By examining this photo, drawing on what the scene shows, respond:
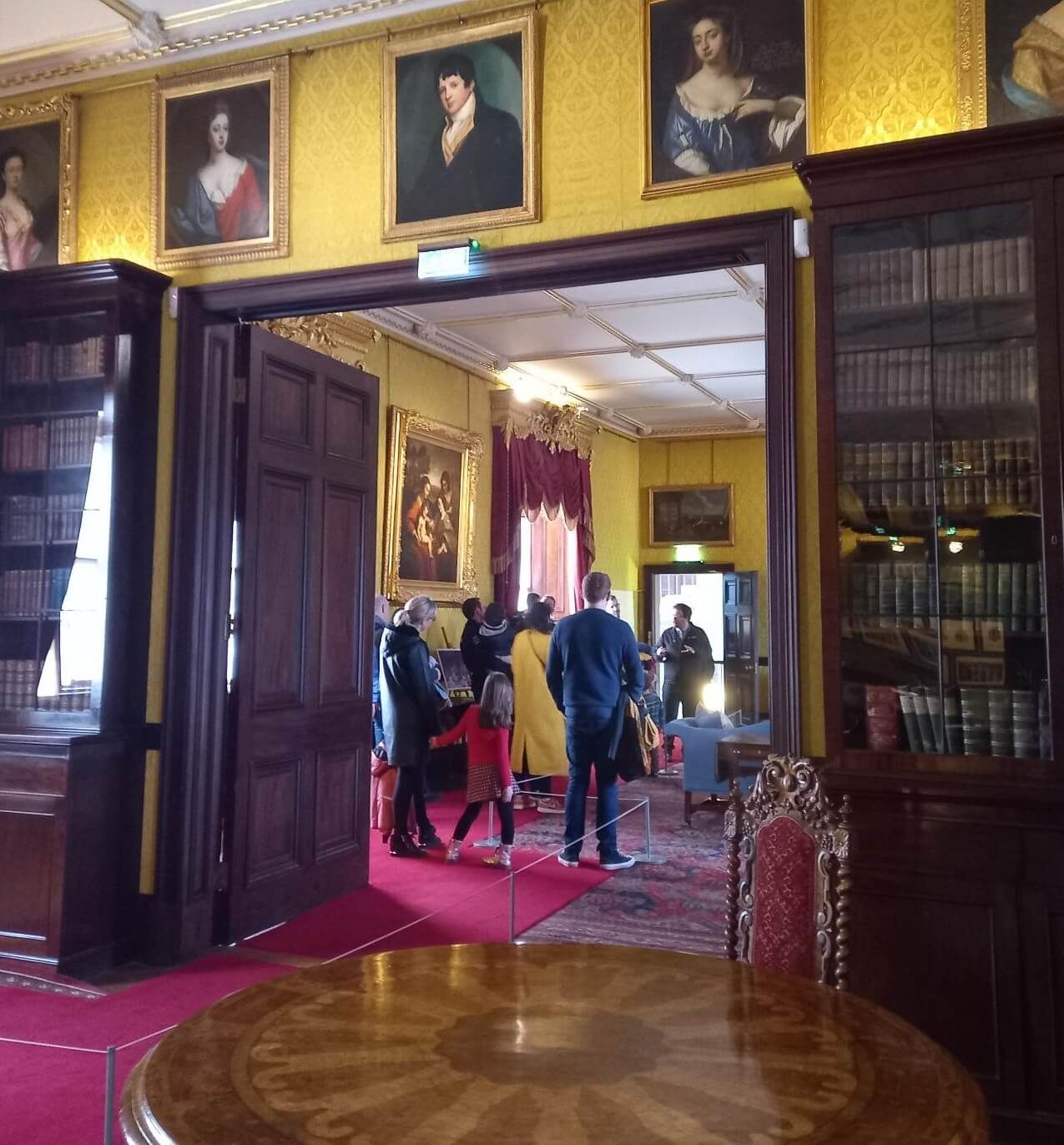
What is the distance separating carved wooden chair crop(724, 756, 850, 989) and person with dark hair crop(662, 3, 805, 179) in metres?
2.39

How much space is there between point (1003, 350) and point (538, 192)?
6.40ft

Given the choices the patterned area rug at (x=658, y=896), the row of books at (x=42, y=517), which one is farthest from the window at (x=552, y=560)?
the row of books at (x=42, y=517)

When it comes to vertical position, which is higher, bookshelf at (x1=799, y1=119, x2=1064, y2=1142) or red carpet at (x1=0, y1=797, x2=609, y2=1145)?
bookshelf at (x1=799, y1=119, x2=1064, y2=1142)

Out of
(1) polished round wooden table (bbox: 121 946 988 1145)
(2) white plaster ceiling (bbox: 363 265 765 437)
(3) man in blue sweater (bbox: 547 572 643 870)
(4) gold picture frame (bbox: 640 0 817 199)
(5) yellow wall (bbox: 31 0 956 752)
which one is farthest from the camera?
(2) white plaster ceiling (bbox: 363 265 765 437)

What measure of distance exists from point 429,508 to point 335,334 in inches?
75.3

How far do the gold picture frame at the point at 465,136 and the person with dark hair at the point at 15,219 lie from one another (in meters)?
2.05

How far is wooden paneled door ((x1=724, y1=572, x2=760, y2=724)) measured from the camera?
1428cm

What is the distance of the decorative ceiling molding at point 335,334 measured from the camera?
318 inches

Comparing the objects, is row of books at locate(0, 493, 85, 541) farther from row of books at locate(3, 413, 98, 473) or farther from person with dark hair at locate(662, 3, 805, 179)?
person with dark hair at locate(662, 3, 805, 179)

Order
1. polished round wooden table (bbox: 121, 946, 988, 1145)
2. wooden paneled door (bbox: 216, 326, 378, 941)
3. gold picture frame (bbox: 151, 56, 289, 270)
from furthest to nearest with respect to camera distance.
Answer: wooden paneled door (bbox: 216, 326, 378, 941)
gold picture frame (bbox: 151, 56, 289, 270)
polished round wooden table (bbox: 121, 946, 988, 1145)

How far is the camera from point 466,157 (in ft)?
14.9

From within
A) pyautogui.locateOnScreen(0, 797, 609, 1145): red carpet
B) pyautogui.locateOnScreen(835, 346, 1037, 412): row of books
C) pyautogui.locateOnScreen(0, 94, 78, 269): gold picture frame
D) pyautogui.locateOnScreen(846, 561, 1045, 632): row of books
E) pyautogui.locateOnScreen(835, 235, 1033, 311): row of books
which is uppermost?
pyautogui.locateOnScreen(0, 94, 78, 269): gold picture frame

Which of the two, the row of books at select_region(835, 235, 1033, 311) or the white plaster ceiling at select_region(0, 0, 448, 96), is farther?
the white plaster ceiling at select_region(0, 0, 448, 96)

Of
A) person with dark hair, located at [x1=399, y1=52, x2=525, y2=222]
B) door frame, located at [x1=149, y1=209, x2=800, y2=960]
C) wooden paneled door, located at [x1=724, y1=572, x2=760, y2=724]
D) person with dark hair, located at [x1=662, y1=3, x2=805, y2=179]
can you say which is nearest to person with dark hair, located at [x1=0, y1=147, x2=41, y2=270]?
door frame, located at [x1=149, y1=209, x2=800, y2=960]
